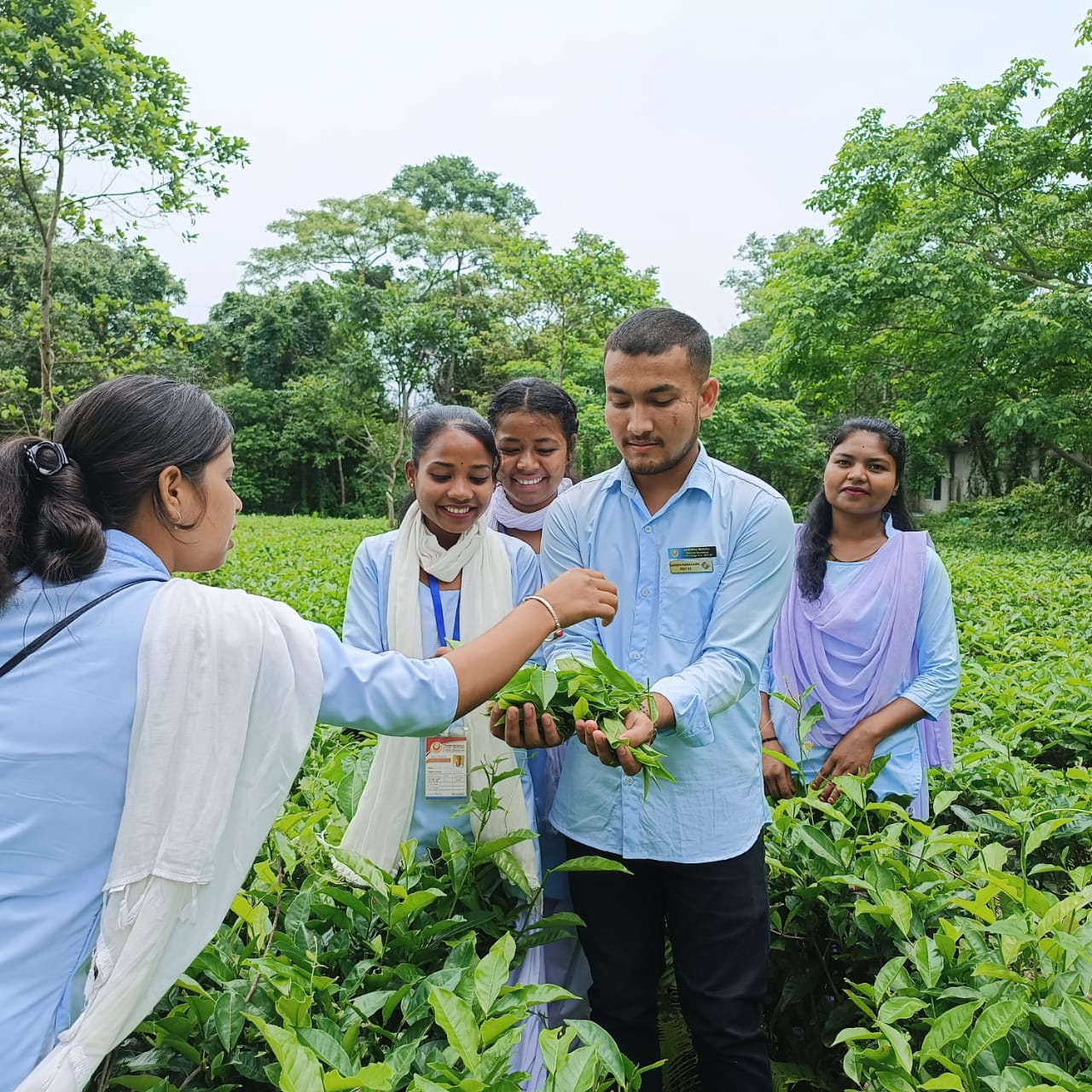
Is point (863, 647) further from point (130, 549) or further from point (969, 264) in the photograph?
point (969, 264)

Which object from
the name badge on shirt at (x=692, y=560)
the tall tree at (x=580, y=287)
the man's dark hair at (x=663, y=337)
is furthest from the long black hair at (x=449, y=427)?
the tall tree at (x=580, y=287)

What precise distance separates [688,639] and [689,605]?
7 cm

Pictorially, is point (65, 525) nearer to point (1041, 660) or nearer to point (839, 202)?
point (1041, 660)

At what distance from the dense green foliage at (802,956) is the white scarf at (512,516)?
81 cm

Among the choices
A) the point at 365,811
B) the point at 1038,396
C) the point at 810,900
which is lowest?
the point at 810,900

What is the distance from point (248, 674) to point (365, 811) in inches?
33.1

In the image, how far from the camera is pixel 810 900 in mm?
1872

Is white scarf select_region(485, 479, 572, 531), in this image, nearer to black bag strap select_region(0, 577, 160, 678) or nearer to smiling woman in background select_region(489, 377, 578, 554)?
smiling woman in background select_region(489, 377, 578, 554)

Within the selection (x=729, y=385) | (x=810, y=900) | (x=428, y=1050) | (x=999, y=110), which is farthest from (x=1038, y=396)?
(x=428, y=1050)

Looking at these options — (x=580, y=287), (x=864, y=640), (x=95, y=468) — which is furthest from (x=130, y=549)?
(x=580, y=287)

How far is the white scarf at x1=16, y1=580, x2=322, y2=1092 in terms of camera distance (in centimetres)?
110

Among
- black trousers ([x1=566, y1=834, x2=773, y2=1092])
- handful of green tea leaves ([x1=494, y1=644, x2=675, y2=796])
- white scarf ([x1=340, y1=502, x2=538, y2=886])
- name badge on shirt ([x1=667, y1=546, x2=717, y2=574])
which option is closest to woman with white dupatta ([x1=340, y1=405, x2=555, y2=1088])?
white scarf ([x1=340, y1=502, x2=538, y2=886])

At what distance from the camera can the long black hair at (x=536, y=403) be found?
2.68 m

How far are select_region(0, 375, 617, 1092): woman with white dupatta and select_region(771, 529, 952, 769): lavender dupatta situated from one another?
5.60 feet
